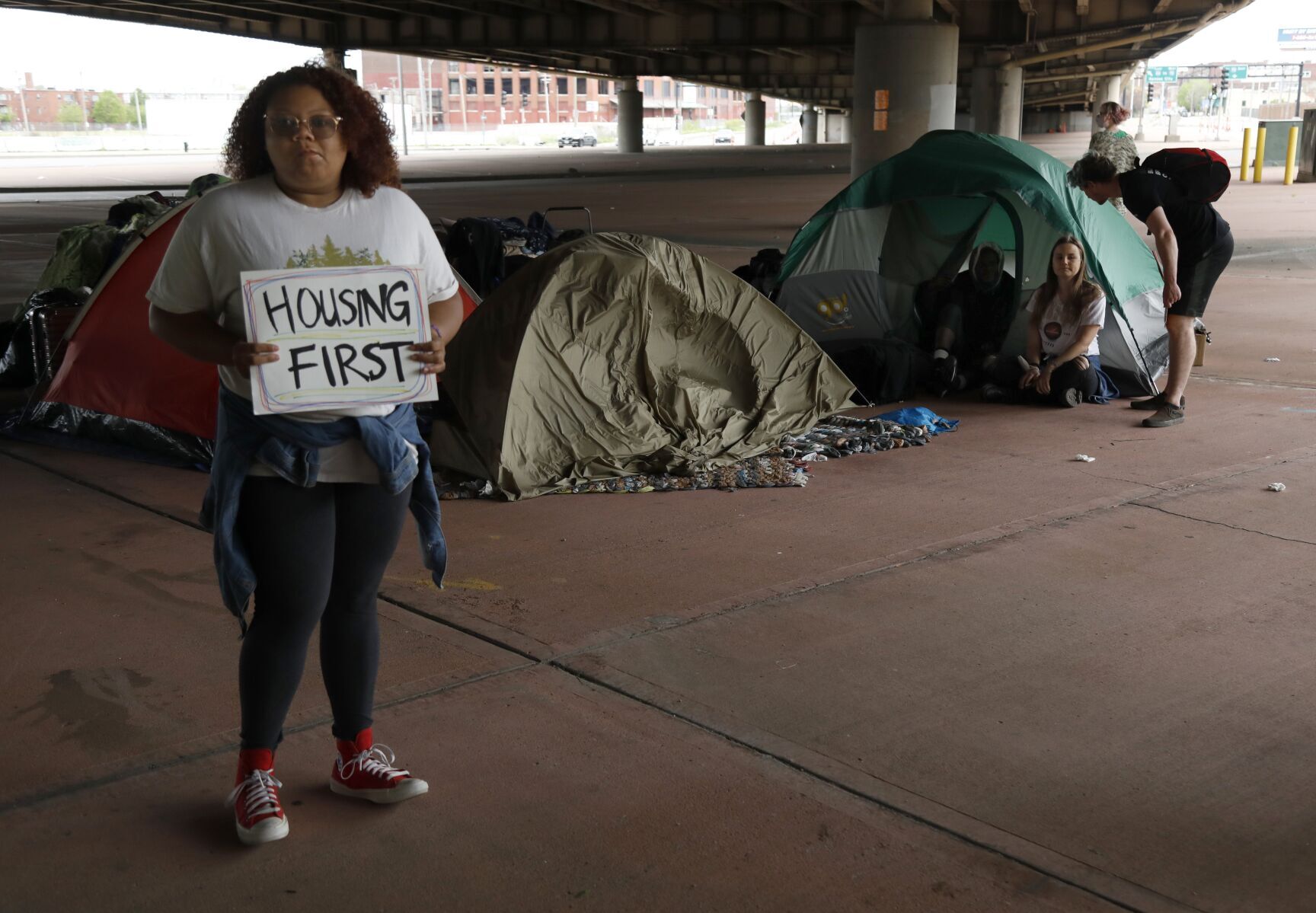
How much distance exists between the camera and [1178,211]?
25.2ft

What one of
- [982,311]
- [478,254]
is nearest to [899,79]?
[982,311]

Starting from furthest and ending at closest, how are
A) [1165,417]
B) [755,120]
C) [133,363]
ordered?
[755,120] → [1165,417] → [133,363]

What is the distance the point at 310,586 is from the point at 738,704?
153 centimetres

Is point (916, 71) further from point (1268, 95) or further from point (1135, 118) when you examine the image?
point (1268, 95)

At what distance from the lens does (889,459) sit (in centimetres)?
714

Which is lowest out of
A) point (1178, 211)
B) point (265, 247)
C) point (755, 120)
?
point (1178, 211)

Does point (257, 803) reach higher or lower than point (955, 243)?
lower

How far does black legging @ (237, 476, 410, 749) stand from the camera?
114 inches

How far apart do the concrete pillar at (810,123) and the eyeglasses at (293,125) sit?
325 feet

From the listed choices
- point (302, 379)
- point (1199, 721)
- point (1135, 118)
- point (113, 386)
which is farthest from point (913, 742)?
point (1135, 118)

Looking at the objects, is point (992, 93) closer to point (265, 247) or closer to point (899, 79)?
point (899, 79)

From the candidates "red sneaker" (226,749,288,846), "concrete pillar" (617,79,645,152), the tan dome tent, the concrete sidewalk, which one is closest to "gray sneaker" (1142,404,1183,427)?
the concrete sidewalk

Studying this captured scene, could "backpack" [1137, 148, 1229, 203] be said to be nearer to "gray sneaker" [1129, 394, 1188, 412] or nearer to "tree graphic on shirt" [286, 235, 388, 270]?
"gray sneaker" [1129, 394, 1188, 412]

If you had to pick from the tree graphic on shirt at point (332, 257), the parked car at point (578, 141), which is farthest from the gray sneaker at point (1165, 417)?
the parked car at point (578, 141)
